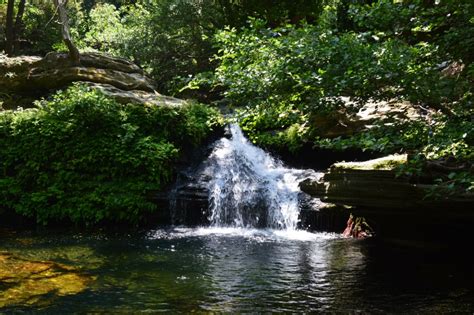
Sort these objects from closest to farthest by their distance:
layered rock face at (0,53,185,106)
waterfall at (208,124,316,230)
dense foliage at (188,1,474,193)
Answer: dense foliage at (188,1,474,193) < waterfall at (208,124,316,230) < layered rock face at (0,53,185,106)

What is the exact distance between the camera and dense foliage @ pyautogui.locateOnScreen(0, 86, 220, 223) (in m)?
11.4

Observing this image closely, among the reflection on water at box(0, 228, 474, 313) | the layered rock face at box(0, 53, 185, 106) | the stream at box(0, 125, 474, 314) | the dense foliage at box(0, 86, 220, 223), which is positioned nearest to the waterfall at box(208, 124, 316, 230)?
the stream at box(0, 125, 474, 314)

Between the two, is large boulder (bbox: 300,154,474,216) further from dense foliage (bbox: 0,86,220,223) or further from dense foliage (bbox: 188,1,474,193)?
dense foliage (bbox: 0,86,220,223)

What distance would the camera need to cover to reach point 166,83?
63.7ft

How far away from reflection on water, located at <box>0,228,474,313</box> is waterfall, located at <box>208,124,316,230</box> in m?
0.95

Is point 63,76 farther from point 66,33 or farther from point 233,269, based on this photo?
point 233,269

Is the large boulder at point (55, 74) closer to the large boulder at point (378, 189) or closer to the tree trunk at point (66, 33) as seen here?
the tree trunk at point (66, 33)

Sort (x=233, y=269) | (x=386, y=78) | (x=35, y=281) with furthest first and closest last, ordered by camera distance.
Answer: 1. (x=233, y=269)
2. (x=35, y=281)
3. (x=386, y=78)

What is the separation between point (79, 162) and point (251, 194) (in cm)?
457

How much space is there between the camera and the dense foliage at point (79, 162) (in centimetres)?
1140

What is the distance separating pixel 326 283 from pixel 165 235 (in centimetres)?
472

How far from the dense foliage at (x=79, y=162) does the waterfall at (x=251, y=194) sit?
4.81 ft

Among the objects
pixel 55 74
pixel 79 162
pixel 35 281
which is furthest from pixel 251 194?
pixel 55 74

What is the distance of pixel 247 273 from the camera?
7156 millimetres
